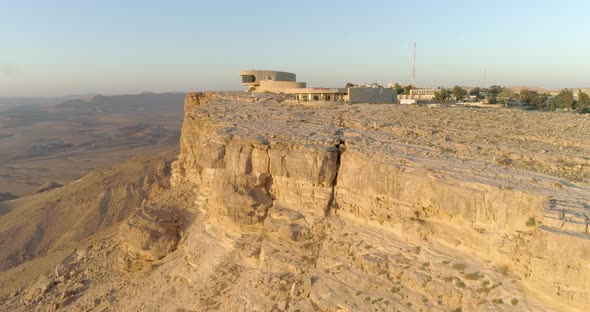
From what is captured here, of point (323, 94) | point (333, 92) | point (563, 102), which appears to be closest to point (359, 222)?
point (333, 92)

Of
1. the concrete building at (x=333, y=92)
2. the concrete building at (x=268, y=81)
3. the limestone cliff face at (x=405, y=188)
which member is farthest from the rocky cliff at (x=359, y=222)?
the concrete building at (x=268, y=81)

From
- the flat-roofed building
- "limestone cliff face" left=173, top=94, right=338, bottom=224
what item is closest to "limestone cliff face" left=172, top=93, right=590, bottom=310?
"limestone cliff face" left=173, top=94, right=338, bottom=224

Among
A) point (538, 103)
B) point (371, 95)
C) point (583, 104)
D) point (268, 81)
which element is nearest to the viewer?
point (371, 95)

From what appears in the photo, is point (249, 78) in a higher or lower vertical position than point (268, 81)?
higher

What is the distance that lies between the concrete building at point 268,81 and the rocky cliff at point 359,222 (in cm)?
1056

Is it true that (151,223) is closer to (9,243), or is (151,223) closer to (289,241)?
(289,241)

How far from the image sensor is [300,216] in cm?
1399

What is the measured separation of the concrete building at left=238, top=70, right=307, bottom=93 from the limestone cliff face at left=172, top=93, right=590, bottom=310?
1143cm

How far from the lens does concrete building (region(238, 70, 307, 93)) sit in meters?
31.4

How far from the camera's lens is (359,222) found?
12672 mm

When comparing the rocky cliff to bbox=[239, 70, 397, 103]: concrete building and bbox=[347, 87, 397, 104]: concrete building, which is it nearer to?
bbox=[347, 87, 397, 104]: concrete building

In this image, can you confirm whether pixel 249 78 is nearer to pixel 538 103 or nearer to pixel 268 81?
pixel 268 81

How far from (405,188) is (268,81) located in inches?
875

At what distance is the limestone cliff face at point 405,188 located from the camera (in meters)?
8.26
